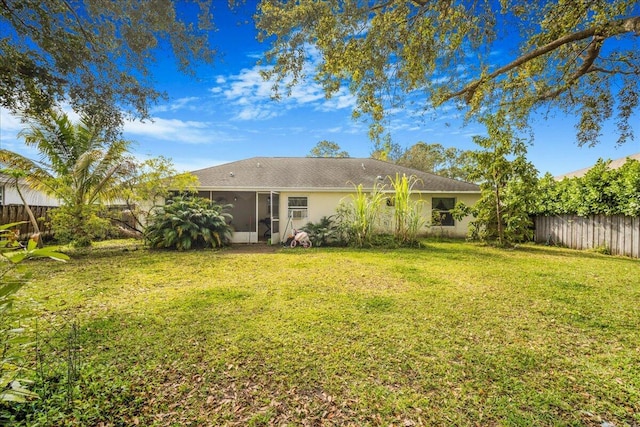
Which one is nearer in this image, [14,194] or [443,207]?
[443,207]

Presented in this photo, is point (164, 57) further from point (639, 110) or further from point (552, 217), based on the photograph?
point (552, 217)

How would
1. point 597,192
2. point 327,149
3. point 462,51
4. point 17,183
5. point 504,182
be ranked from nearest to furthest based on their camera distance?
point 462,51
point 17,183
point 597,192
point 504,182
point 327,149

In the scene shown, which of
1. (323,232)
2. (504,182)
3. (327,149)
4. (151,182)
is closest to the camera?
(504,182)

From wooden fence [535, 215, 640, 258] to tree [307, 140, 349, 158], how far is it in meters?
22.6

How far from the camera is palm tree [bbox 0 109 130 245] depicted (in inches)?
359

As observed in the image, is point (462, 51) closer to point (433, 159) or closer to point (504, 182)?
point (504, 182)

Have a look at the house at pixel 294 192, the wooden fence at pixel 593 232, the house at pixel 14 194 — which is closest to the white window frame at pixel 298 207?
the house at pixel 294 192

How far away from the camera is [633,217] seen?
8703 millimetres

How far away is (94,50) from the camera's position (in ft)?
11.5

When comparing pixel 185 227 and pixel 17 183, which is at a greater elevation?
pixel 17 183

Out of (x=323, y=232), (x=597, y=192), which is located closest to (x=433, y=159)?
(x=597, y=192)

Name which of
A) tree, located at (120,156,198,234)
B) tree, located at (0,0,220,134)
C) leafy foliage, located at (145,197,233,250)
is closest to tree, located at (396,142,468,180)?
leafy foliage, located at (145,197,233,250)

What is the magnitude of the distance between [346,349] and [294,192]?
399 inches

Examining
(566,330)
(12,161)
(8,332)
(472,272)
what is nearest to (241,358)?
(8,332)
